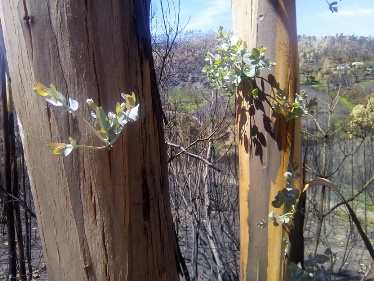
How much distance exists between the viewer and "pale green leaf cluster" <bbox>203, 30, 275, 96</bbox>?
46.6 inches

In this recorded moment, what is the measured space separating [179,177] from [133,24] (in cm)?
249

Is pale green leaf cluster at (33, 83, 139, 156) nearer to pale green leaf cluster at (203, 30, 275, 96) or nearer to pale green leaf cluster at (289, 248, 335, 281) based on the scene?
pale green leaf cluster at (203, 30, 275, 96)

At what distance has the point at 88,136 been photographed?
0.69 meters

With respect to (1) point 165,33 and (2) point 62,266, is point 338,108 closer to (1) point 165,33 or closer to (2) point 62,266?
(1) point 165,33

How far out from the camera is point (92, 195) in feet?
2.31

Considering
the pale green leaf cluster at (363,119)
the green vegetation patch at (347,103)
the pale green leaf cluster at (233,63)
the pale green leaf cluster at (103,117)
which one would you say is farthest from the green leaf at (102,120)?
the green vegetation patch at (347,103)

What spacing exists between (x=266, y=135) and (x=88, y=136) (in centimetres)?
69

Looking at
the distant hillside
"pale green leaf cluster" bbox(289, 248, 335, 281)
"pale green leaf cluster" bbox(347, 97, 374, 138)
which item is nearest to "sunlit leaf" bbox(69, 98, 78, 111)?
"pale green leaf cluster" bbox(289, 248, 335, 281)

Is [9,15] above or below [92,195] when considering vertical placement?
above

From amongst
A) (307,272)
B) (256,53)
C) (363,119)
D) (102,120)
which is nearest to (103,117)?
(102,120)

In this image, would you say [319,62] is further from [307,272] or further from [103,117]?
[103,117]

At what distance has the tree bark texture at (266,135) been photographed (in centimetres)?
123

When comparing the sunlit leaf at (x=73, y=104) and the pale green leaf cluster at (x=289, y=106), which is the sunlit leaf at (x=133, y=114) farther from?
the pale green leaf cluster at (x=289, y=106)

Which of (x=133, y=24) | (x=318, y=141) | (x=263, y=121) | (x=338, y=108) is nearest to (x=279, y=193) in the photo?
(x=263, y=121)
